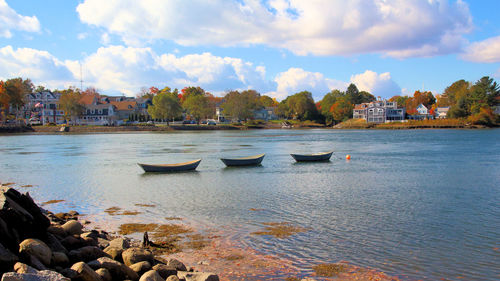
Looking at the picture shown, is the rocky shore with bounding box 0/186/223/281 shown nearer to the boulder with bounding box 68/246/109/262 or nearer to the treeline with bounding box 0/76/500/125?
the boulder with bounding box 68/246/109/262

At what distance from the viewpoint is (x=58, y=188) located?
2664cm

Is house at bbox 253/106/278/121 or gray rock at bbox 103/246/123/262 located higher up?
house at bbox 253/106/278/121

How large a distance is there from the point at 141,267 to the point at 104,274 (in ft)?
3.31

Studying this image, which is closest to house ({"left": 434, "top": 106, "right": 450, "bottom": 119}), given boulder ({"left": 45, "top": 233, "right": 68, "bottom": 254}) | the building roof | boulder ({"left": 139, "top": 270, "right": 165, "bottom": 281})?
the building roof

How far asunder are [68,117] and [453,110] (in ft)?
446

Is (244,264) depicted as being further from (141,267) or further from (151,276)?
(151,276)

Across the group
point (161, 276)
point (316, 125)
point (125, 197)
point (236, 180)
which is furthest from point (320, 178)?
point (316, 125)

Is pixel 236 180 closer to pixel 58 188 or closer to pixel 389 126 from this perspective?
pixel 58 188

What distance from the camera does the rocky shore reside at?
7.89 metres

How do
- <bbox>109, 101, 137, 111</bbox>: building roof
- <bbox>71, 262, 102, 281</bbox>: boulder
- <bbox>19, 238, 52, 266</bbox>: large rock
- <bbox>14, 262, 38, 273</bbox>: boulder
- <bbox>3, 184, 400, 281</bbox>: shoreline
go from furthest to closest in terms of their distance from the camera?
<bbox>109, 101, 137, 111</bbox>: building roof < <bbox>3, 184, 400, 281</bbox>: shoreline < <bbox>19, 238, 52, 266</bbox>: large rock < <bbox>71, 262, 102, 281</bbox>: boulder < <bbox>14, 262, 38, 273</bbox>: boulder

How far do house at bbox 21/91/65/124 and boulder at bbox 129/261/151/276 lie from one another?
148994mm

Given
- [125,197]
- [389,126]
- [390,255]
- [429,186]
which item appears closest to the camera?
[390,255]

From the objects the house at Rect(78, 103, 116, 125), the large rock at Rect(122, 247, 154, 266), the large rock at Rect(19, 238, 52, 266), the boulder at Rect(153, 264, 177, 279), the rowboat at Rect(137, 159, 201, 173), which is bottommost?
the rowboat at Rect(137, 159, 201, 173)

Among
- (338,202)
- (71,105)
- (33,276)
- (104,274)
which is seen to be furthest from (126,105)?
(33,276)
